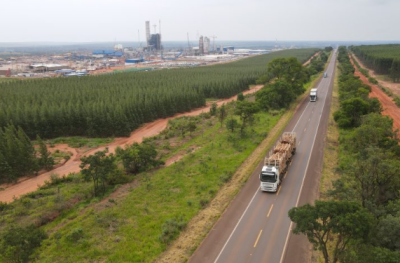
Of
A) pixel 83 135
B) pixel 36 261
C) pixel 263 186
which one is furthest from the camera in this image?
pixel 83 135

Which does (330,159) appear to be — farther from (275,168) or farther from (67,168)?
(67,168)

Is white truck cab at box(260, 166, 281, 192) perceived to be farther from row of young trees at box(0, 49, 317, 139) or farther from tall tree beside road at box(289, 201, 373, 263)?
row of young trees at box(0, 49, 317, 139)

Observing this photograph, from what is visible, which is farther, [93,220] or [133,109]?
[133,109]

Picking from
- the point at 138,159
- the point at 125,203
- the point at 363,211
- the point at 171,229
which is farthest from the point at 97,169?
the point at 363,211

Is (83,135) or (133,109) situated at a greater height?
(133,109)

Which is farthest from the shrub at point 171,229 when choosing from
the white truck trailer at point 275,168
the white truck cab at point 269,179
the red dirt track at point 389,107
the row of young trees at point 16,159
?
the red dirt track at point 389,107

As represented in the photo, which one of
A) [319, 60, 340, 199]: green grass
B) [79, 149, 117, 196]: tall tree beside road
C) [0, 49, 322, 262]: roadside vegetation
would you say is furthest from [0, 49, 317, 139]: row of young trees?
[319, 60, 340, 199]: green grass

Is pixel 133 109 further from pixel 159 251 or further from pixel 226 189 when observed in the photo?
pixel 159 251

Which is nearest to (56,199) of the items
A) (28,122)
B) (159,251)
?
(159,251)
